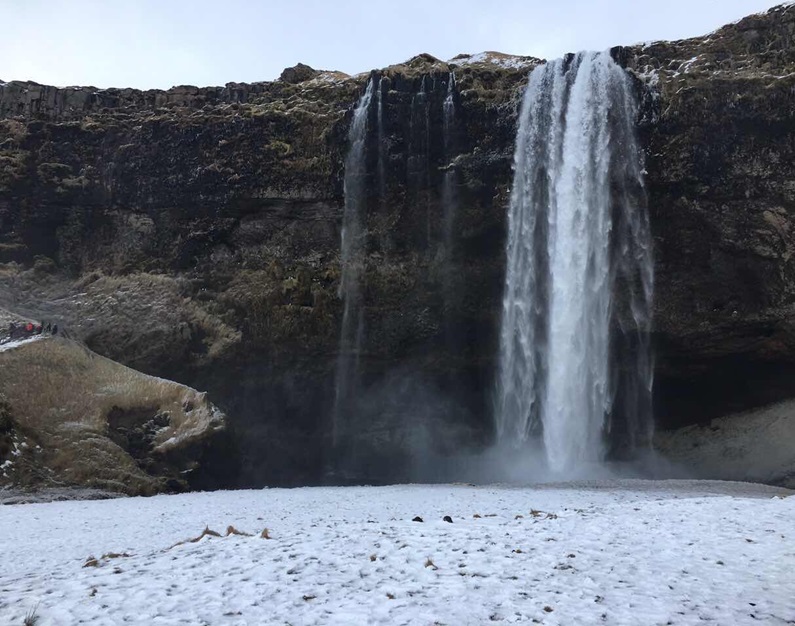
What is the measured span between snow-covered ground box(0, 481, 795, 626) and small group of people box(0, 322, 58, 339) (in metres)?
14.4

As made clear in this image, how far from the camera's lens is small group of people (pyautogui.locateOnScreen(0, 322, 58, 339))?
24.4 meters

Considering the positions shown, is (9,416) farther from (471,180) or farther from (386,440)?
(471,180)

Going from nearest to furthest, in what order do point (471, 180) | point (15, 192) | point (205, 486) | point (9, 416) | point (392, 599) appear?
point (392, 599) → point (9, 416) → point (205, 486) → point (471, 180) → point (15, 192)

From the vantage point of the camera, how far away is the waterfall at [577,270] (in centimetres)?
2773

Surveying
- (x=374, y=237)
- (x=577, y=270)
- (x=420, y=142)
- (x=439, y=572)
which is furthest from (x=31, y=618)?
(x=420, y=142)

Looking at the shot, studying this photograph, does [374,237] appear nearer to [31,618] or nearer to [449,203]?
[449,203]

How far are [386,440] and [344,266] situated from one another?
798 centimetres

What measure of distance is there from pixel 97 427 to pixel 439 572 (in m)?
18.2

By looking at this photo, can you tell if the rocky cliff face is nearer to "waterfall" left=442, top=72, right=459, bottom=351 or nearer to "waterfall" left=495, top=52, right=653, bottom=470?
"waterfall" left=442, top=72, right=459, bottom=351

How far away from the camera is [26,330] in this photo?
24609 mm

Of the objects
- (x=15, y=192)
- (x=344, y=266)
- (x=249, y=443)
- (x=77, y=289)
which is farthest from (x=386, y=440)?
(x=15, y=192)

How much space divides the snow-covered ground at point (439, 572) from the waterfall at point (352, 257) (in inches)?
770

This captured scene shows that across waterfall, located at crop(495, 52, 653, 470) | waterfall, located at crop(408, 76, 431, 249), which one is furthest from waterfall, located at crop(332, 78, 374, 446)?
waterfall, located at crop(495, 52, 653, 470)

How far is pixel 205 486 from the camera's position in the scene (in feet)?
78.9
